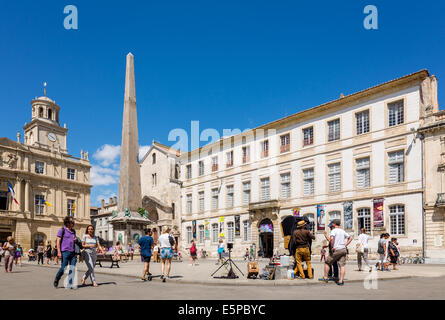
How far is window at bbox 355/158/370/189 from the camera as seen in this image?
106 ft

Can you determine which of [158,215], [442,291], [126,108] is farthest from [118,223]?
[158,215]

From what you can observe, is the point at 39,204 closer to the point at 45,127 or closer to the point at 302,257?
the point at 45,127

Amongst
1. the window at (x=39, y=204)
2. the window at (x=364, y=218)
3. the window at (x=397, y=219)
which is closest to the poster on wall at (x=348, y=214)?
the window at (x=364, y=218)

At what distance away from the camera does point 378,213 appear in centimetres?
3070

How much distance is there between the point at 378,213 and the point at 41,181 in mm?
41470

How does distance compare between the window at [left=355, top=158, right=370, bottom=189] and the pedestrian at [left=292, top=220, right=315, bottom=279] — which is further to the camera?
the window at [left=355, top=158, right=370, bottom=189]

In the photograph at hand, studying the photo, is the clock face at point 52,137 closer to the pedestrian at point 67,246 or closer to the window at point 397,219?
the window at point 397,219

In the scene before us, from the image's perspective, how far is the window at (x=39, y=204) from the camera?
53.1 meters

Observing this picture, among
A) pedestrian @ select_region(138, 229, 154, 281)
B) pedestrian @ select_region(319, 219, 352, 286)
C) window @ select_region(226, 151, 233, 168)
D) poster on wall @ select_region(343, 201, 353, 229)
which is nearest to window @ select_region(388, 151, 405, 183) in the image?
poster on wall @ select_region(343, 201, 353, 229)

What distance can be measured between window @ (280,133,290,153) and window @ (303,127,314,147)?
189cm

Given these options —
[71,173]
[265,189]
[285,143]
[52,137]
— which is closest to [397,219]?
[285,143]

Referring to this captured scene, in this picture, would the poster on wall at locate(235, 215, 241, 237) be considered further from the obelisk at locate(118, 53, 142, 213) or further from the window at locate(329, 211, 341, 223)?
the obelisk at locate(118, 53, 142, 213)

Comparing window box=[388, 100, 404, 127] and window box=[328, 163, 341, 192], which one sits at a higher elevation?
window box=[388, 100, 404, 127]

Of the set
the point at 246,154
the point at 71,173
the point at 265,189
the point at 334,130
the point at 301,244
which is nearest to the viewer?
the point at 301,244
